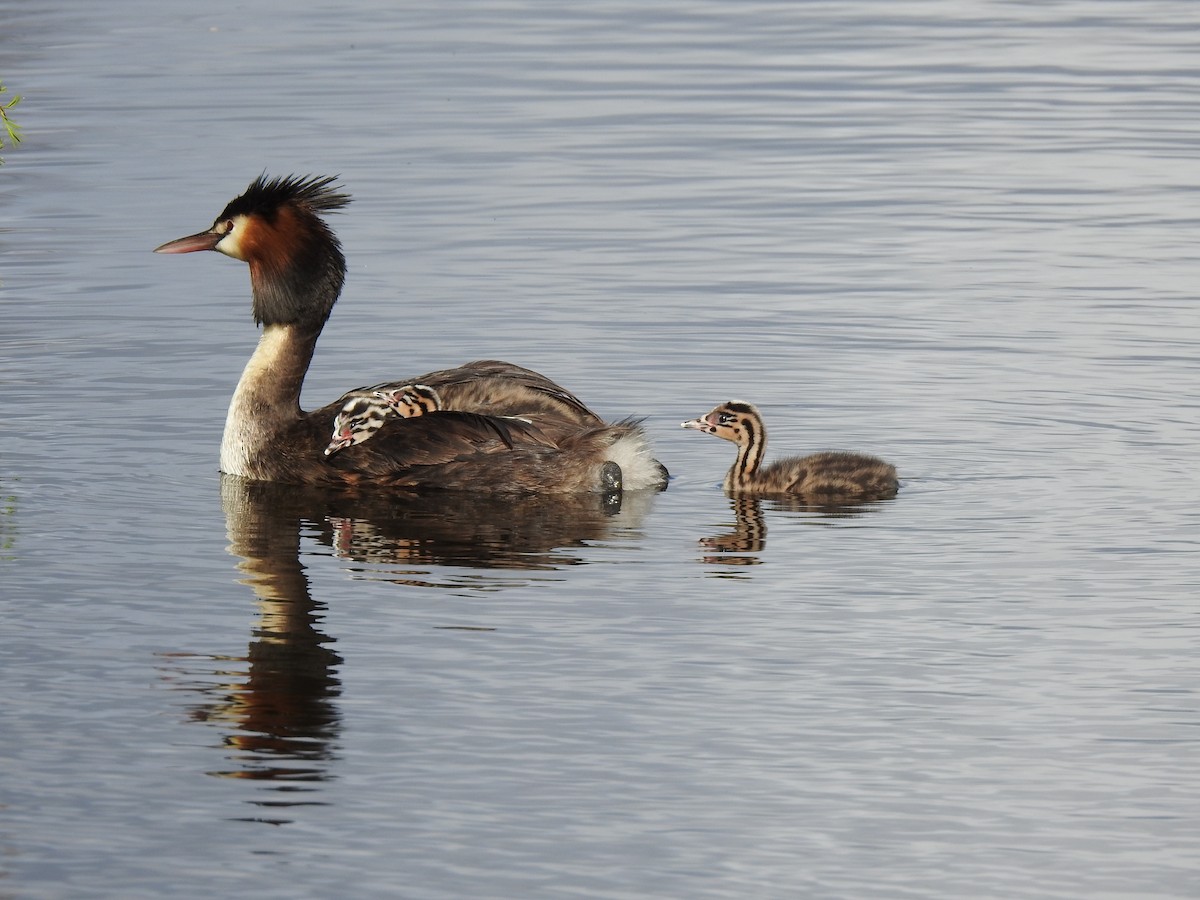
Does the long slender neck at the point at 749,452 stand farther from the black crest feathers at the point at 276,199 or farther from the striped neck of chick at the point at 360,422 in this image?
the black crest feathers at the point at 276,199

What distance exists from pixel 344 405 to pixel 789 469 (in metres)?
2.35

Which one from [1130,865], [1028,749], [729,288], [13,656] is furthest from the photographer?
[729,288]

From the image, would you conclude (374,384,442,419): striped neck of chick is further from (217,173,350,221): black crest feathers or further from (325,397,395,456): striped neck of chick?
(217,173,350,221): black crest feathers

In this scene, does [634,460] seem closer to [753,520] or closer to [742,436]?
[742,436]

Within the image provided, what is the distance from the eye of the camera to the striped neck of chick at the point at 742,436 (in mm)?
12305

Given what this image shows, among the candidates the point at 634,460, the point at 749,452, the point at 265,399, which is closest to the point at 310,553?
the point at 634,460

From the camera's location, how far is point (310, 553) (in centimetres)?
1108

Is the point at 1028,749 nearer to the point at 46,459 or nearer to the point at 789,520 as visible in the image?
the point at 789,520

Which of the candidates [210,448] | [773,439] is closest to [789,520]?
[773,439]

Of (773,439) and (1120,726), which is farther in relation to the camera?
(773,439)

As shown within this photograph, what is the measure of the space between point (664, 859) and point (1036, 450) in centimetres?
603

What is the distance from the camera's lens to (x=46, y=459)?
12.6 meters

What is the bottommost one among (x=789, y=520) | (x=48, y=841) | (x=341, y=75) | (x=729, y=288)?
(x=48, y=841)

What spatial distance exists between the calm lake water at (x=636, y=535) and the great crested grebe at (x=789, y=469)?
0.20m
